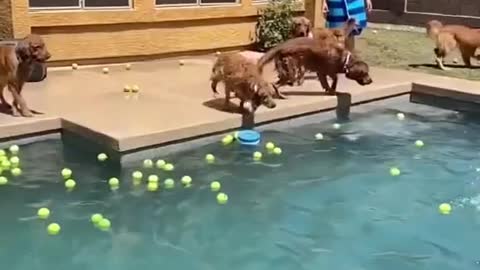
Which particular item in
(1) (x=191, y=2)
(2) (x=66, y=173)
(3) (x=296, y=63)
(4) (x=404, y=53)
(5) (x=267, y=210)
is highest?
(1) (x=191, y=2)

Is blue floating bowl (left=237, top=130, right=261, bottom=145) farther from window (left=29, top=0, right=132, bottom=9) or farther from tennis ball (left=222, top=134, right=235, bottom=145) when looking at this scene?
window (left=29, top=0, right=132, bottom=9)

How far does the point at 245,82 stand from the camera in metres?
6.91

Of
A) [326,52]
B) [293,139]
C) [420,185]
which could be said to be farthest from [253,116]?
[420,185]

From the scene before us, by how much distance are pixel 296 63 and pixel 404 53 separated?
3.86 meters

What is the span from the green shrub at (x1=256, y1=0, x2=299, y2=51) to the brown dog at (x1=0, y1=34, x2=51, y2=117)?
15.3 feet

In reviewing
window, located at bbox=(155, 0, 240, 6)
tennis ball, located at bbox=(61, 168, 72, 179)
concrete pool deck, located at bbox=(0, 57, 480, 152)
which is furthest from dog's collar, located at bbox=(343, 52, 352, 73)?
tennis ball, located at bbox=(61, 168, 72, 179)

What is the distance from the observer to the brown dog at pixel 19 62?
21.6 ft

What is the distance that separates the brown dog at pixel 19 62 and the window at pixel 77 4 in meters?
2.38

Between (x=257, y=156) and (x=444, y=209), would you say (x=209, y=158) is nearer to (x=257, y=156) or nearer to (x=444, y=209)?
(x=257, y=156)

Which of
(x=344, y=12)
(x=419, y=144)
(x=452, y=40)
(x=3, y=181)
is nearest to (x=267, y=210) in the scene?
(x=3, y=181)

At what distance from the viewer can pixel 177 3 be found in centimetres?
1020

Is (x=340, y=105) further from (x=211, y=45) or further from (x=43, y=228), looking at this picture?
(x=43, y=228)

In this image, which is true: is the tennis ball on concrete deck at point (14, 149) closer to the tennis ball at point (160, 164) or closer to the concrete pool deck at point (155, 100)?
the concrete pool deck at point (155, 100)

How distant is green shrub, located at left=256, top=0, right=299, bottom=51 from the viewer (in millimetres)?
→ 10727
